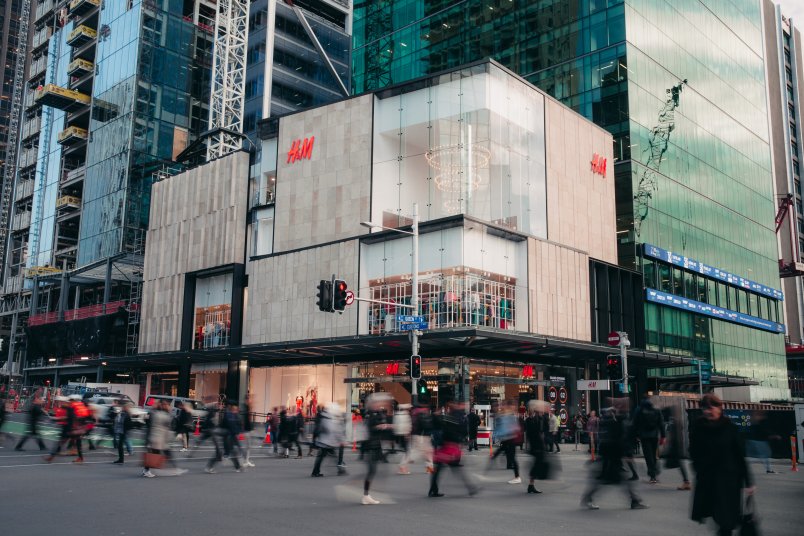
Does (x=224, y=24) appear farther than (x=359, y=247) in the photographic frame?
Yes

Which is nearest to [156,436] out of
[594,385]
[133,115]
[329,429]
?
[329,429]

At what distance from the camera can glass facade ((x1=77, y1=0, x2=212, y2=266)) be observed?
70812mm

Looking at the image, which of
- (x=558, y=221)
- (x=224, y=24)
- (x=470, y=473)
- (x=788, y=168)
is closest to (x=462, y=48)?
(x=224, y=24)

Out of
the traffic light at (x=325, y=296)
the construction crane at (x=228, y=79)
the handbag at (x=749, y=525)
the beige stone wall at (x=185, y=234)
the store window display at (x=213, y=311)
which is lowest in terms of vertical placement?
the handbag at (x=749, y=525)

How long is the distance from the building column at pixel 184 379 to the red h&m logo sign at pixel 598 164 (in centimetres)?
2856

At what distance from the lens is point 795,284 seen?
4023 inches

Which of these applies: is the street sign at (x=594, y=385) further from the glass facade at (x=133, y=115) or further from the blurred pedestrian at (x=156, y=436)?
the glass facade at (x=133, y=115)

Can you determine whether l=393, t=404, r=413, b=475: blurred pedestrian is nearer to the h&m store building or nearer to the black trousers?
the black trousers

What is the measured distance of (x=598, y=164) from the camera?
149 ft

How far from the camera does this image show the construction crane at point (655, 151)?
2052 inches

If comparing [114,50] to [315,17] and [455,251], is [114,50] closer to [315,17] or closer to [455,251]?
[315,17]

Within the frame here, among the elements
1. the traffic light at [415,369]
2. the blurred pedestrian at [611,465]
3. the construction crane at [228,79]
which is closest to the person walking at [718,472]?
the blurred pedestrian at [611,465]

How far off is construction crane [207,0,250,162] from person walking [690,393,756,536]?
190 ft

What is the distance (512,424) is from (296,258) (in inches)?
1066
